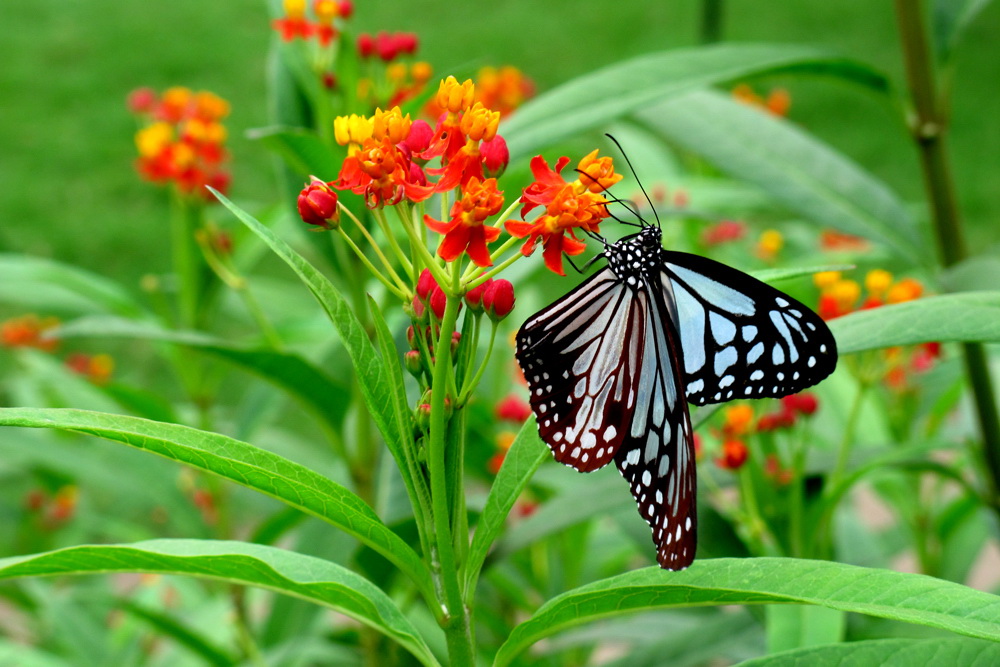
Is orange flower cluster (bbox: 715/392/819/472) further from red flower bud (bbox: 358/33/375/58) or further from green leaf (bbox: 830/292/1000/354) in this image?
red flower bud (bbox: 358/33/375/58)

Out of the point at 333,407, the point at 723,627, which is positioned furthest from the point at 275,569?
the point at 723,627

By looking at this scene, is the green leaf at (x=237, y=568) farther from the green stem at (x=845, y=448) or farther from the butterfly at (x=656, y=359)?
the green stem at (x=845, y=448)

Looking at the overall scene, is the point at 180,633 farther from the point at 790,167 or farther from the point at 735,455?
the point at 790,167

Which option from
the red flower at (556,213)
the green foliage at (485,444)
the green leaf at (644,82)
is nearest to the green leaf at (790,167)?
the green foliage at (485,444)

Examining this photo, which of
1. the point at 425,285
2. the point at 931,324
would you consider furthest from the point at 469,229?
the point at 931,324

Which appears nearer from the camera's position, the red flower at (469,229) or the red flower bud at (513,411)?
the red flower at (469,229)

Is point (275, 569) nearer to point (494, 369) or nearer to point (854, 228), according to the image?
point (854, 228)

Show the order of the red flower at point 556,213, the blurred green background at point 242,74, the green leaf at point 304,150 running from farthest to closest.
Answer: the blurred green background at point 242,74 < the green leaf at point 304,150 < the red flower at point 556,213
